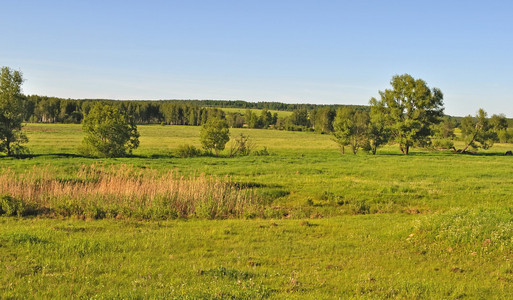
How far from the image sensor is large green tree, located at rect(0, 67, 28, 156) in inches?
1690

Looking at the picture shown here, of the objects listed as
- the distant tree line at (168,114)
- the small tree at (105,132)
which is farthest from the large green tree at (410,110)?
the distant tree line at (168,114)

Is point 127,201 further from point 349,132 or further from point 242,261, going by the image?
point 349,132

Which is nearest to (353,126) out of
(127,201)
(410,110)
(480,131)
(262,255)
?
(410,110)

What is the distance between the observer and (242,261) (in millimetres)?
9859

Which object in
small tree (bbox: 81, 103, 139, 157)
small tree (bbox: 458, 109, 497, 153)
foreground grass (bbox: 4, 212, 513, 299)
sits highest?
small tree (bbox: 458, 109, 497, 153)

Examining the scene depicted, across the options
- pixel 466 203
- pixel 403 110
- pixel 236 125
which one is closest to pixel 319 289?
pixel 466 203

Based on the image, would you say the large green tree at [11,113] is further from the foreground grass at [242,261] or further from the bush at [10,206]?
the foreground grass at [242,261]

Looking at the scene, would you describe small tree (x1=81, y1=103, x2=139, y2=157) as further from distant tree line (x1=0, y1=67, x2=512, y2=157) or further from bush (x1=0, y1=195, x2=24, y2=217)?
bush (x1=0, y1=195, x2=24, y2=217)

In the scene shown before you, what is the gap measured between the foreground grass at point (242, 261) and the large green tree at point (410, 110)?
51.0 meters

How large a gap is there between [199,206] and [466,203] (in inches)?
577

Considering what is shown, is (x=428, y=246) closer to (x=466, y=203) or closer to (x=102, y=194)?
(x=466, y=203)

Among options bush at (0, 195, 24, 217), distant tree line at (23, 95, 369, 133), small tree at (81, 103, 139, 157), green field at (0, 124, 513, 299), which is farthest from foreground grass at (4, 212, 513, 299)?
distant tree line at (23, 95, 369, 133)

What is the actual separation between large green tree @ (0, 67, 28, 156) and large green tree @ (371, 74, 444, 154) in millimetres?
55428

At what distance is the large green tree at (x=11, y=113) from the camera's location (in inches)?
1690
